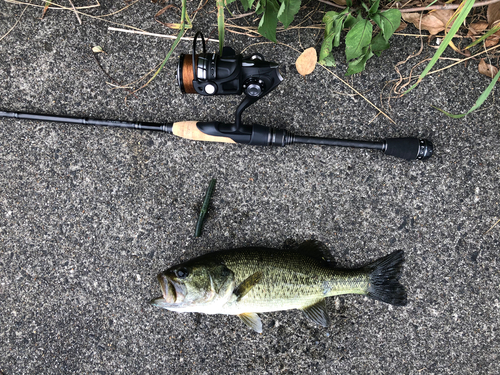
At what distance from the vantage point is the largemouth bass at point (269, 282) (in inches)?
89.4

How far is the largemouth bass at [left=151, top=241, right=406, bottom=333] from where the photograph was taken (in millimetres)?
2270

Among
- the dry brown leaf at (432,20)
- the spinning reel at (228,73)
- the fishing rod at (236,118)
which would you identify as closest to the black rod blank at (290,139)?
the fishing rod at (236,118)

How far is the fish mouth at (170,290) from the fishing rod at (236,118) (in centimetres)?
104

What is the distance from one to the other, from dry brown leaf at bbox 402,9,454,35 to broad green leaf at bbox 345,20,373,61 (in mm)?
565

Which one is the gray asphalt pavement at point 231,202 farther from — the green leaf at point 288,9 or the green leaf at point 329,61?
the green leaf at point 288,9

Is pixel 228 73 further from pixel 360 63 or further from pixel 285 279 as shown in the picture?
pixel 285 279

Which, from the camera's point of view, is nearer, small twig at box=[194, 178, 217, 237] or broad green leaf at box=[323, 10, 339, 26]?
broad green leaf at box=[323, 10, 339, 26]

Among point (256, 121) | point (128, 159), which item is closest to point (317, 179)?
point (256, 121)

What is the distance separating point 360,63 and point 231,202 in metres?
1.46

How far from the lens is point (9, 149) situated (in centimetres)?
271

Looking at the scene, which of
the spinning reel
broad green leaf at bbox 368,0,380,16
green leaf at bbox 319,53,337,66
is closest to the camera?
the spinning reel

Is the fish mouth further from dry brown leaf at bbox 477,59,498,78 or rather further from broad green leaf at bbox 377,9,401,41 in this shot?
dry brown leaf at bbox 477,59,498,78

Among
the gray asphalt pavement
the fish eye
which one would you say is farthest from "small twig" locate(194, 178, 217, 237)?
the fish eye

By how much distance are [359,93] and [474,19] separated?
106 cm
